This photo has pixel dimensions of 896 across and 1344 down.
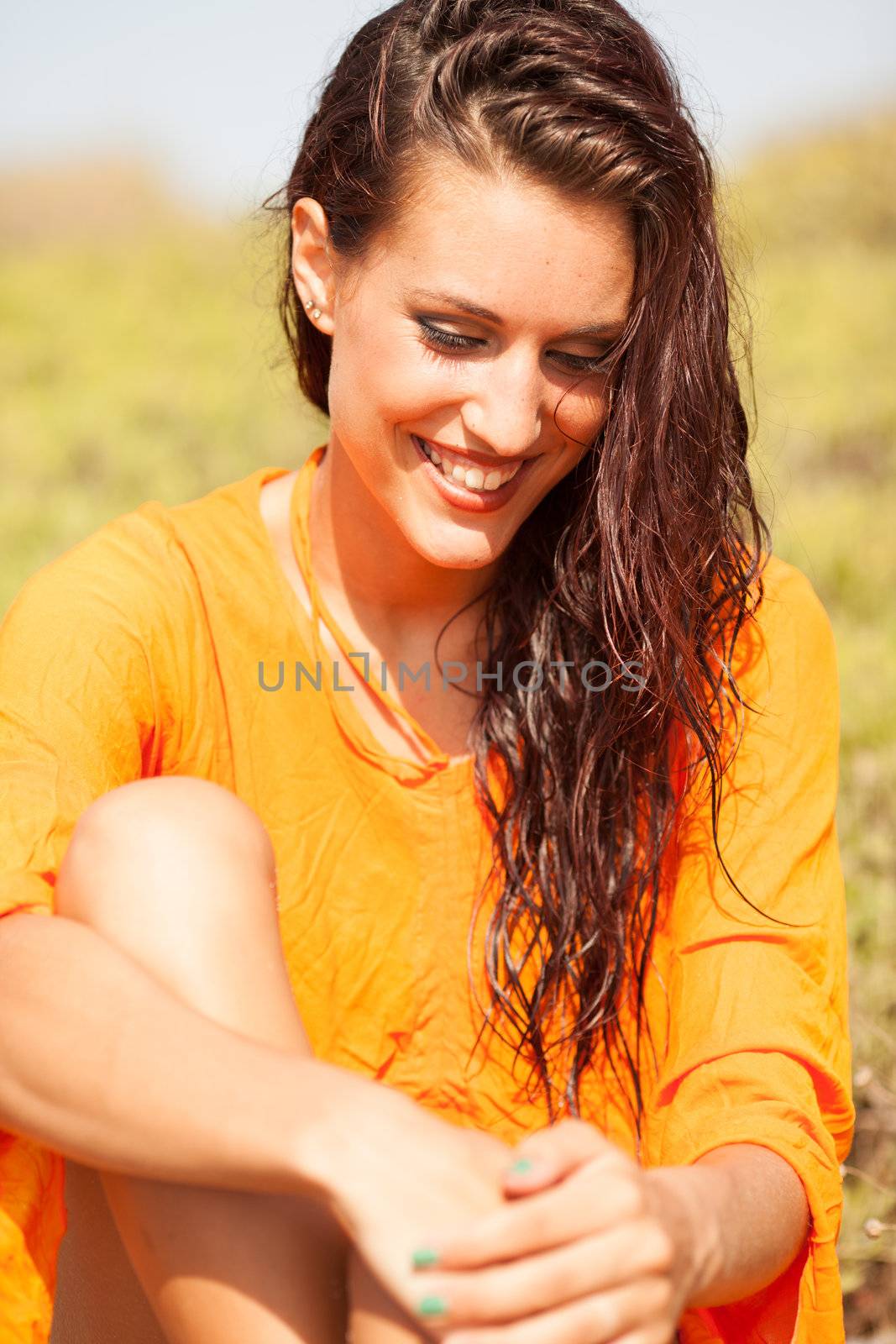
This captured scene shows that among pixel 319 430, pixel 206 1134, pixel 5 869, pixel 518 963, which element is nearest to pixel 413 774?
pixel 518 963

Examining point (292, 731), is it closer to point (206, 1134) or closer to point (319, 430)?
point (206, 1134)

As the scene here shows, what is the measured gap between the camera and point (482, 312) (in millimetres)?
1629

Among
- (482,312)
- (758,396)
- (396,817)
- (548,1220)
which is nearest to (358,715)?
(396,817)

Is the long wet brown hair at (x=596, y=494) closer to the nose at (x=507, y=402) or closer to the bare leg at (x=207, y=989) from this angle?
the nose at (x=507, y=402)

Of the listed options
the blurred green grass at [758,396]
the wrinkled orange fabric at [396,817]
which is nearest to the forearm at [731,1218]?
the wrinkled orange fabric at [396,817]

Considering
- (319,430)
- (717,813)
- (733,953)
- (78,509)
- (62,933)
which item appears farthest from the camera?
(319,430)

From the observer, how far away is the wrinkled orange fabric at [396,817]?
163 centimetres

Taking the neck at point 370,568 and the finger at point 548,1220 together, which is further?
the neck at point 370,568

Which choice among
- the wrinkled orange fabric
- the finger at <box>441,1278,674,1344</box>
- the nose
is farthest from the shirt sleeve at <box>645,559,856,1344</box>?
the nose

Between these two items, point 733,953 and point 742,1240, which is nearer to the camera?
point 742,1240

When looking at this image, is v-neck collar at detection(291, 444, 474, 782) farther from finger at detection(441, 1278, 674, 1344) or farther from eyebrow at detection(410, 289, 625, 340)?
finger at detection(441, 1278, 674, 1344)

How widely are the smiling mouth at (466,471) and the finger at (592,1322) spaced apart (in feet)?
2.92

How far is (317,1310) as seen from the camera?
1.32 meters

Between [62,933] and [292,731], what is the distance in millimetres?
506
